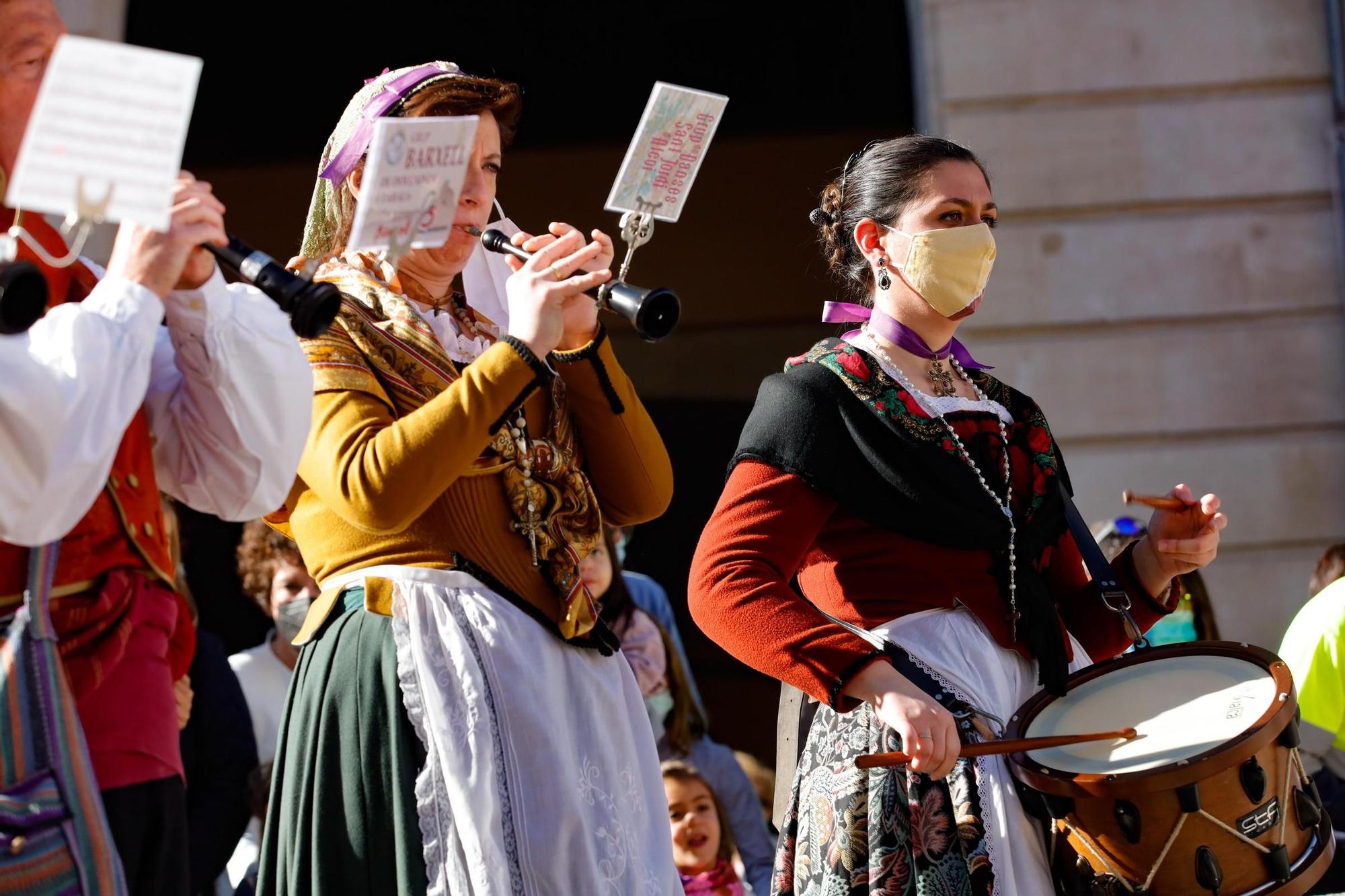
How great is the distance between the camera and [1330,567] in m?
5.60

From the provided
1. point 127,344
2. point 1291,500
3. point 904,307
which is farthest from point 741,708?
point 127,344

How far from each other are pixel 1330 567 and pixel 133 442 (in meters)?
4.56

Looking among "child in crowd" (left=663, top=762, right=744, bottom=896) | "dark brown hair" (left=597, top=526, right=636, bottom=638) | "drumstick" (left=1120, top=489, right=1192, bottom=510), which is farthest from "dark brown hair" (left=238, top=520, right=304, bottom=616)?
"drumstick" (left=1120, top=489, right=1192, bottom=510)

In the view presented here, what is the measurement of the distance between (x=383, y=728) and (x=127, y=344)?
762mm

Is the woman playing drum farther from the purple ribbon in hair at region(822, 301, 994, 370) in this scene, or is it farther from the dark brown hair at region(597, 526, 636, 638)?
the dark brown hair at region(597, 526, 636, 638)

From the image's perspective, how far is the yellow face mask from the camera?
120 inches

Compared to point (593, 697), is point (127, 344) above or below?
above

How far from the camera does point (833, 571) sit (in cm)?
292

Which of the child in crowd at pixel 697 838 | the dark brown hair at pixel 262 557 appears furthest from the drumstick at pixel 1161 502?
the dark brown hair at pixel 262 557

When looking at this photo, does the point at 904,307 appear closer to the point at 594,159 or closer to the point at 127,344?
the point at 127,344

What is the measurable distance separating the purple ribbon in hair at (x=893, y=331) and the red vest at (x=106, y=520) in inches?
56.2

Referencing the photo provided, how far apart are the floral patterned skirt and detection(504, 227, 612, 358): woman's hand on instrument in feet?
2.86

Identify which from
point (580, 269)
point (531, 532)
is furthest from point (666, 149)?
point (531, 532)

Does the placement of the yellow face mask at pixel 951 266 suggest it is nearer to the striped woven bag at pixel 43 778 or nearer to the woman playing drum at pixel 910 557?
the woman playing drum at pixel 910 557
